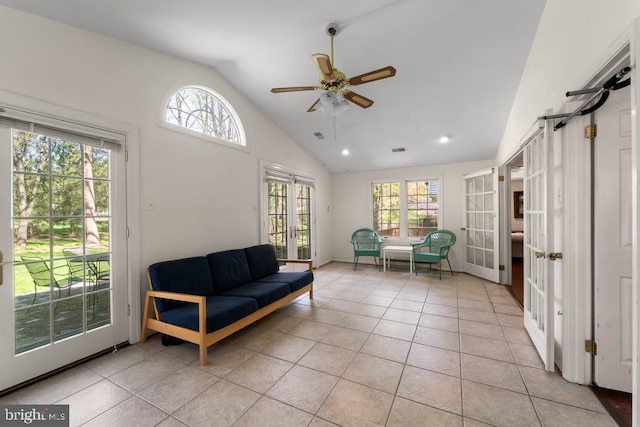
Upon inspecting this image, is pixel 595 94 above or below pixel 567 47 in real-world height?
below

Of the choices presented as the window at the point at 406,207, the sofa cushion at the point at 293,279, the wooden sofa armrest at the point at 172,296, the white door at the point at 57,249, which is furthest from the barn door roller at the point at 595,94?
the window at the point at 406,207

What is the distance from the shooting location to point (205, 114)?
3.35 m

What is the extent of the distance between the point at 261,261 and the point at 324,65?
2597mm

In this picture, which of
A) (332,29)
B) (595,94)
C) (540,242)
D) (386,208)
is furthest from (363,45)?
(386,208)

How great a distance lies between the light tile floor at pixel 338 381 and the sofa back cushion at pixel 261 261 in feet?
2.27

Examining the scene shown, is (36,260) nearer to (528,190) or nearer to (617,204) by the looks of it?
(617,204)

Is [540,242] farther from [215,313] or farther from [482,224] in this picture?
[215,313]

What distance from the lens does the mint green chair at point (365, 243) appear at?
18.1ft

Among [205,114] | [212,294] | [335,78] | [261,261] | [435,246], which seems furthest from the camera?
[435,246]

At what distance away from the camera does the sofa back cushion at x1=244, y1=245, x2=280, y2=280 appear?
3500 mm

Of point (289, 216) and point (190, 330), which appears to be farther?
point (289, 216)

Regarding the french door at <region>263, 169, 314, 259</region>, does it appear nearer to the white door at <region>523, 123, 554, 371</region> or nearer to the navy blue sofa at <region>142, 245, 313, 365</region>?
the navy blue sofa at <region>142, 245, 313, 365</region>

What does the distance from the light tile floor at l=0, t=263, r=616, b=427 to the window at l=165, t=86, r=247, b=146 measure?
2460 millimetres

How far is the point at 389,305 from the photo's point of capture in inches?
136
